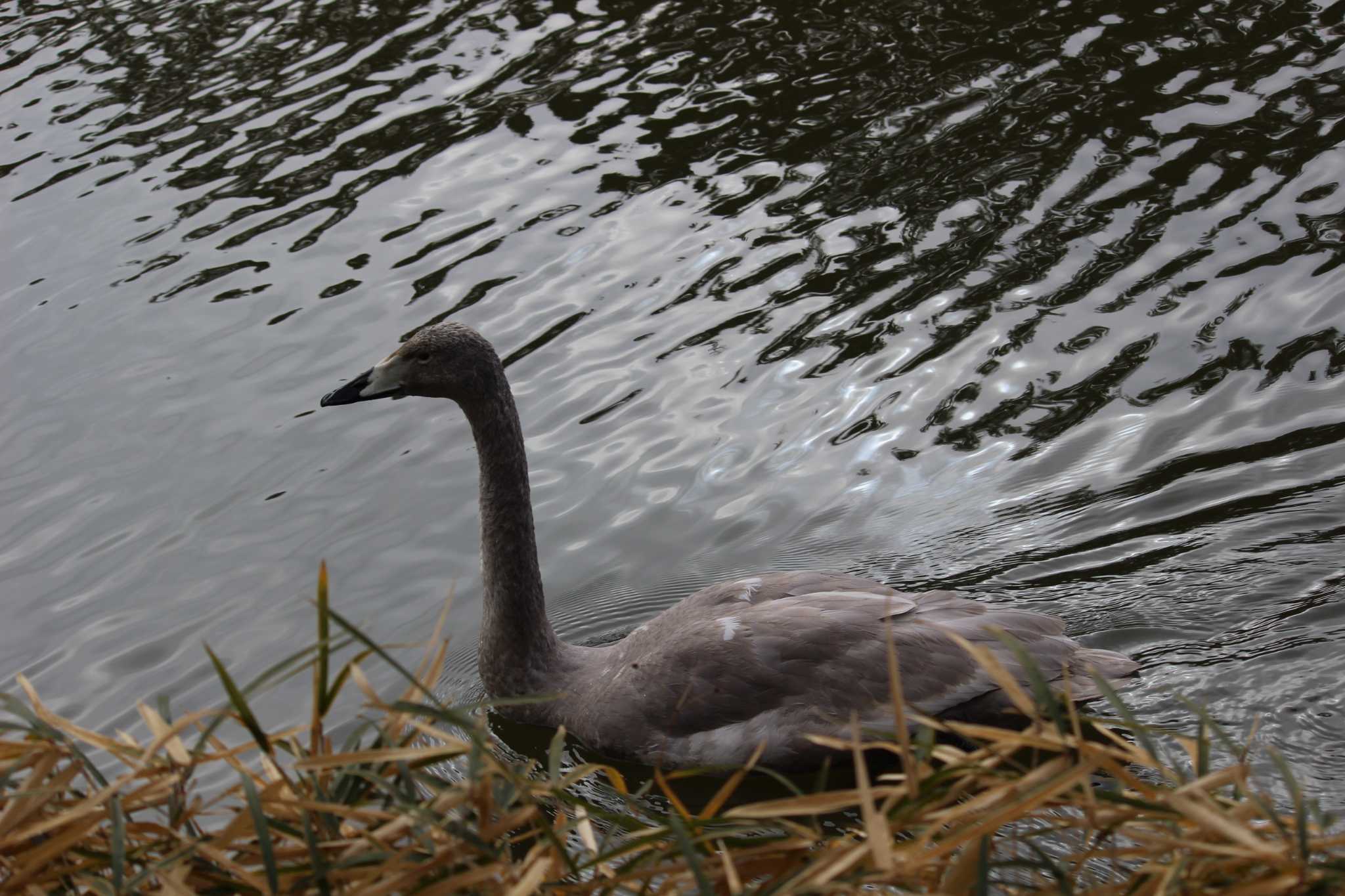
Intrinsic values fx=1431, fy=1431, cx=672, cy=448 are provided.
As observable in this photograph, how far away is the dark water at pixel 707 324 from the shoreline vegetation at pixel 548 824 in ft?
7.71

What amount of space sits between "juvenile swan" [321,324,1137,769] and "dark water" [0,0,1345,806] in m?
0.59

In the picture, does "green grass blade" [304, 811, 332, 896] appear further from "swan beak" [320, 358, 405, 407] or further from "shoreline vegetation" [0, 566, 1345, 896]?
"swan beak" [320, 358, 405, 407]

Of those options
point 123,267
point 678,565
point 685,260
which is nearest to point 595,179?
point 685,260

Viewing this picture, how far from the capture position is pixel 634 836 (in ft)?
9.24

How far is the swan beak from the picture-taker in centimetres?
606

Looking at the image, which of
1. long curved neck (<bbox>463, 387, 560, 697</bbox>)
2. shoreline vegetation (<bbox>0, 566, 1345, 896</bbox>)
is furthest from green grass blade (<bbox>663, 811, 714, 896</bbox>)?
long curved neck (<bbox>463, 387, 560, 697</bbox>)

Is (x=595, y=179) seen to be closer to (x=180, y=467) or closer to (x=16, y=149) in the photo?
(x=180, y=467)

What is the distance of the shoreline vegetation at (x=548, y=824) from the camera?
101 inches

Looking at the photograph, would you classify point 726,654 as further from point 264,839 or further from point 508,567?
point 264,839

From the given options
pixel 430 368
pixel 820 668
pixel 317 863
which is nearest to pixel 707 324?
pixel 430 368

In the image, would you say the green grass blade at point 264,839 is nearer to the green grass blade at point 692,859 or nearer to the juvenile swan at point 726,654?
the green grass blade at point 692,859

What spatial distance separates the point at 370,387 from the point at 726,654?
193 cm

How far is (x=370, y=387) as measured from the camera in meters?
6.09

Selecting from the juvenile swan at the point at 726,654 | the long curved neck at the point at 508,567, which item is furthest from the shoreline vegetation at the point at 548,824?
the long curved neck at the point at 508,567
